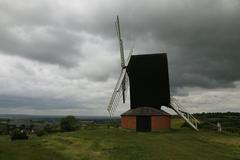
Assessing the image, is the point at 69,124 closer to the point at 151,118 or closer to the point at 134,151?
the point at 151,118

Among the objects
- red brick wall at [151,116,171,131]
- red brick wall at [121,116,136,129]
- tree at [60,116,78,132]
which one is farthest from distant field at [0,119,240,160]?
tree at [60,116,78,132]

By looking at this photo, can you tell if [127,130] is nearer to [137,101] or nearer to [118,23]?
[137,101]

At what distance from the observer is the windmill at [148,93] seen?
4715cm

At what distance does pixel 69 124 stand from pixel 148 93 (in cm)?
3393

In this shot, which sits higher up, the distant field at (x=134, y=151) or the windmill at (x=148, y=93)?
the windmill at (x=148, y=93)

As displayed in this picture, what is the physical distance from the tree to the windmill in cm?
2891

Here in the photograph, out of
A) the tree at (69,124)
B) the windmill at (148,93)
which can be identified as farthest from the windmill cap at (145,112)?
the tree at (69,124)

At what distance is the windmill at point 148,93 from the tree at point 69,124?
28.9m

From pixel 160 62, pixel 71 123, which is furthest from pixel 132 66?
pixel 71 123

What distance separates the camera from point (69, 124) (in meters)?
77.2

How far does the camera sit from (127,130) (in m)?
48.2

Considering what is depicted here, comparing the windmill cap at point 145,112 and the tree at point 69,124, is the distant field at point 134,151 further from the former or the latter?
the tree at point 69,124

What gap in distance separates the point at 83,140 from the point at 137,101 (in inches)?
513

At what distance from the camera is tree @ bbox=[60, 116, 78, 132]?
76.1 metres
